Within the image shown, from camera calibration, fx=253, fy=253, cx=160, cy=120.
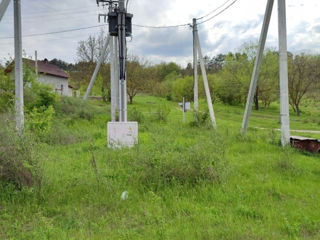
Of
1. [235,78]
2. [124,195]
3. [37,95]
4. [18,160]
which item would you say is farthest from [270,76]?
[18,160]

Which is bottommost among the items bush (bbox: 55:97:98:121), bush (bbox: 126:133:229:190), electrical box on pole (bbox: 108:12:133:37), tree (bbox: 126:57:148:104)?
bush (bbox: 126:133:229:190)

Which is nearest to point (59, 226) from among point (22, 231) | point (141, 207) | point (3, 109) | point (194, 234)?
point (22, 231)

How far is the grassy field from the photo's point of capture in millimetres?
2943

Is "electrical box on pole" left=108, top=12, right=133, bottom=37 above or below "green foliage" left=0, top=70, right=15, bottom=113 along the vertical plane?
above

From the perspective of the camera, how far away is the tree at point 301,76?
2641 cm

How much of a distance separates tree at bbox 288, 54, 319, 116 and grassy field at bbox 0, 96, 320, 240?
24.1 m

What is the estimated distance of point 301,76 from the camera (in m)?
26.7

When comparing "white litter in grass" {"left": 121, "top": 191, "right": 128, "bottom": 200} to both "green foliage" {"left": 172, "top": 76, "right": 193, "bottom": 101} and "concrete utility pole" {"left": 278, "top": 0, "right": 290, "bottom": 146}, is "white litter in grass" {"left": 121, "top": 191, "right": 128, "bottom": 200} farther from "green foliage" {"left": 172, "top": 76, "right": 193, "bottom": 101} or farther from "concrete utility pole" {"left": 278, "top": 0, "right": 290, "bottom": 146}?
"green foliage" {"left": 172, "top": 76, "right": 193, "bottom": 101}

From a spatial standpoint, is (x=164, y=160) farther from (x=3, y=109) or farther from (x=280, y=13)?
(x=3, y=109)

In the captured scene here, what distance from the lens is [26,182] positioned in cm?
399

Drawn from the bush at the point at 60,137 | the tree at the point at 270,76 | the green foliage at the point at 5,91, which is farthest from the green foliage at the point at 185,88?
the green foliage at the point at 5,91

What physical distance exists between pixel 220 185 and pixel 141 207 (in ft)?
4.88

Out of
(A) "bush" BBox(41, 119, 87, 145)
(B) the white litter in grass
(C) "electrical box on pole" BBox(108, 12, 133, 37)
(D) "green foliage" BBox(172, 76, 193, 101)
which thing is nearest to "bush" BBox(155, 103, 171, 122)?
(A) "bush" BBox(41, 119, 87, 145)

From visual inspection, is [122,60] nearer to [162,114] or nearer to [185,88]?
[162,114]
